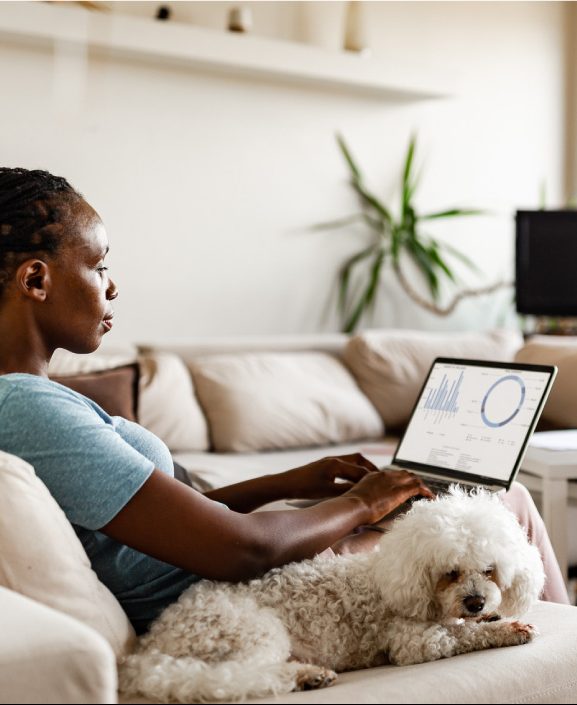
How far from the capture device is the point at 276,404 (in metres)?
3.35

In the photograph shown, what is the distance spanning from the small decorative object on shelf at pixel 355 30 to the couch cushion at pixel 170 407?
1668mm

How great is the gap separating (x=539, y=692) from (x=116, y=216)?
2.93 m

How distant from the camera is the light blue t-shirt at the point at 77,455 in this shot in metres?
1.19

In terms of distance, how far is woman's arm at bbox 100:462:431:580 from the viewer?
1.19 metres

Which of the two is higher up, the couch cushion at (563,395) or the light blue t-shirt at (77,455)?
the light blue t-shirt at (77,455)

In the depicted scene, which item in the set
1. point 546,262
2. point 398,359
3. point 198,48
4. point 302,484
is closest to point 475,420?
point 302,484

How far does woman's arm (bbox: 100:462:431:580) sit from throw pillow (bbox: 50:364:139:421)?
1.49 metres

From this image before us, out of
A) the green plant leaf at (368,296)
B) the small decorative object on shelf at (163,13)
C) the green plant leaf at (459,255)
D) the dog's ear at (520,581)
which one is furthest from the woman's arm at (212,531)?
the green plant leaf at (459,255)

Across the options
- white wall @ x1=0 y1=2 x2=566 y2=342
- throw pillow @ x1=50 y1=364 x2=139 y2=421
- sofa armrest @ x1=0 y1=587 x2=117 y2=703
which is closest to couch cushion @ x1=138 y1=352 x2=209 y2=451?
throw pillow @ x1=50 y1=364 x2=139 y2=421

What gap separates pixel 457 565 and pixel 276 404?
6.85 ft

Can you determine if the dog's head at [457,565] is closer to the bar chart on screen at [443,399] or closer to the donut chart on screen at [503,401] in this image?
the donut chart on screen at [503,401]

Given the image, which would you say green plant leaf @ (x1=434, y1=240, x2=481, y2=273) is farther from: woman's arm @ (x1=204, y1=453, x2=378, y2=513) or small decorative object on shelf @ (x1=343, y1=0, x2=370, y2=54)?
woman's arm @ (x1=204, y1=453, x2=378, y2=513)

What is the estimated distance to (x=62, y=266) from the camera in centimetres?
132

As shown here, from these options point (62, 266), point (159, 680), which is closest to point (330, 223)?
point (62, 266)
